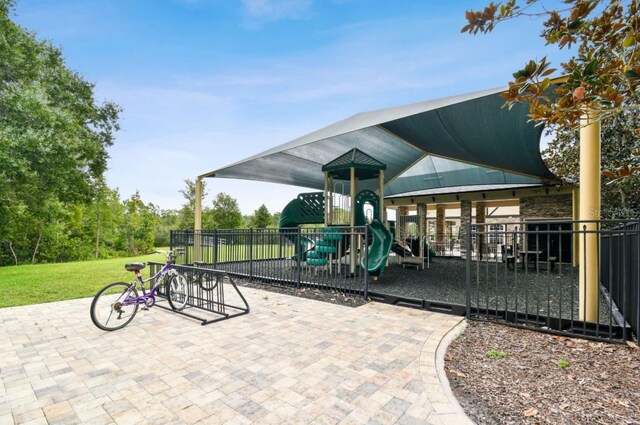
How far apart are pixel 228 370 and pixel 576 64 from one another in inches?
145

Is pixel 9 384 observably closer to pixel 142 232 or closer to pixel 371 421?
pixel 371 421

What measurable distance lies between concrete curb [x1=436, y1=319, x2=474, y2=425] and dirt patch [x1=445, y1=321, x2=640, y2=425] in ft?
0.20

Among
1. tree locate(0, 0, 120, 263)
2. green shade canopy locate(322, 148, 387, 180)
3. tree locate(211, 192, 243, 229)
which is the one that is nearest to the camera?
green shade canopy locate(322, 148, 387, 180)

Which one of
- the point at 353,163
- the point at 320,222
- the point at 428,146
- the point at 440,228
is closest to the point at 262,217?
the point at 440,228

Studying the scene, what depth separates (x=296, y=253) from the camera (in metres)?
7.33

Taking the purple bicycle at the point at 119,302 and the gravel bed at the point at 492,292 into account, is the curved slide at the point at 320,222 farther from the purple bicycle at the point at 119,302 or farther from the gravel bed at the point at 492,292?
the purple bicycle at the point at 119,302

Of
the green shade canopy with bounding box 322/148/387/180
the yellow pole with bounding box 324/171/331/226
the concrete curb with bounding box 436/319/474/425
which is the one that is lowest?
the concrete curb with bounding box 436/319/474/425

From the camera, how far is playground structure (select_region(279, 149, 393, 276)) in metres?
6.85

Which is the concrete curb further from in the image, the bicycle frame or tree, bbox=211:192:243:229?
tree, bbox=211:192:243:229

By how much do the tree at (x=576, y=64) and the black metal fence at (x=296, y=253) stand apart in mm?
4380

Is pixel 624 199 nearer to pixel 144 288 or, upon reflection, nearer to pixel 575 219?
pixel 575 219

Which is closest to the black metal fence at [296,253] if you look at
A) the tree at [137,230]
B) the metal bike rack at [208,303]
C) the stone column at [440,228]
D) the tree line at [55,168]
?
the metal bike rack at [208,303]

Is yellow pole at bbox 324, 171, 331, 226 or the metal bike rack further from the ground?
yellow pole at bbox 324, 171, 331, 226

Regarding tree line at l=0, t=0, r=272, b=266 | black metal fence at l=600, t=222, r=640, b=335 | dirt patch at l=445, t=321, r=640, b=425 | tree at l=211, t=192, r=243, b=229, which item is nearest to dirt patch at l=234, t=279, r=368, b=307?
dirt patch at l=445, t=321, r=640, b=425
